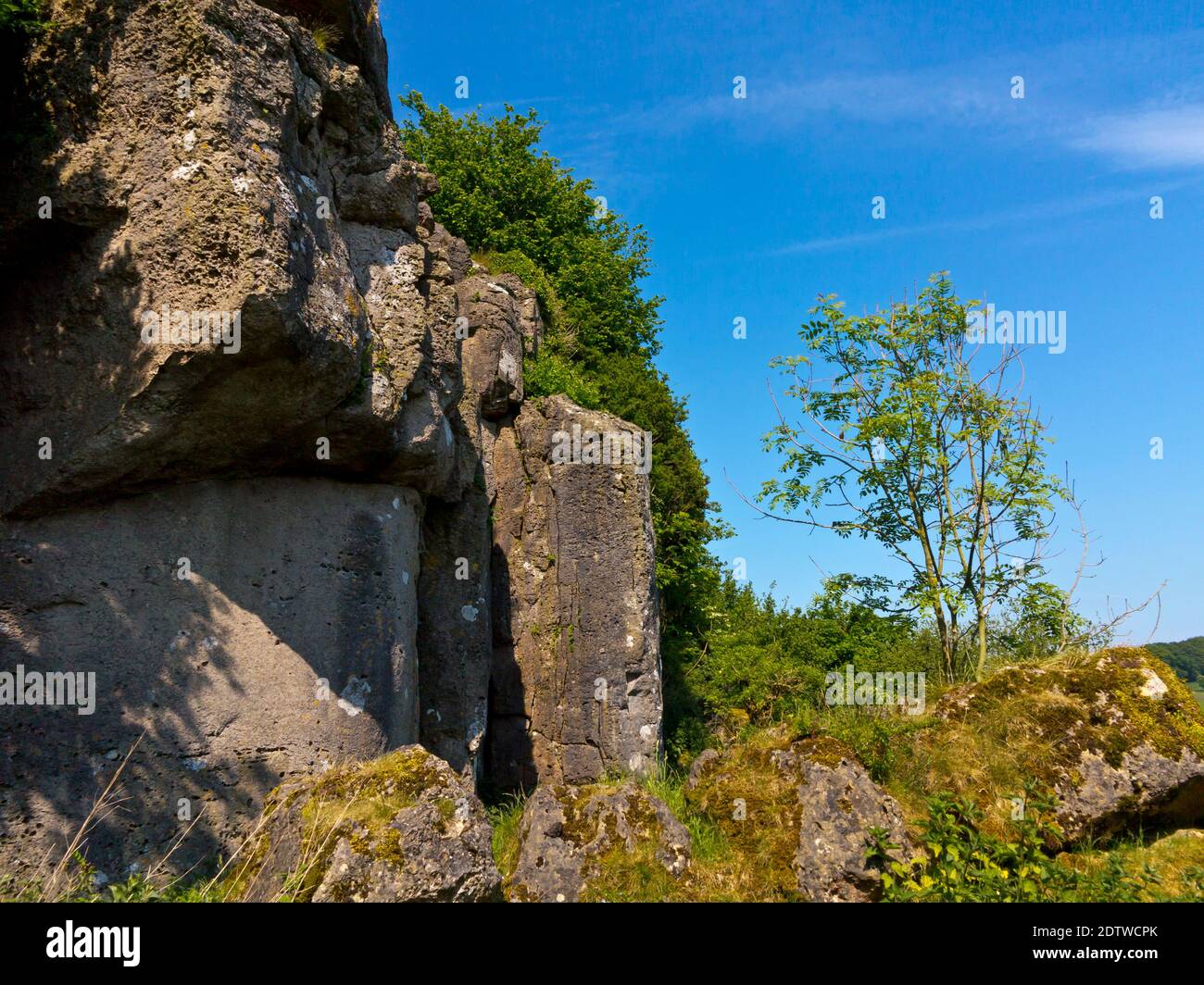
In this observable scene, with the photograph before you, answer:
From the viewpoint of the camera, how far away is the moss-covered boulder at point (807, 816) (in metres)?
8.23

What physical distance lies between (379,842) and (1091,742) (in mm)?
7425

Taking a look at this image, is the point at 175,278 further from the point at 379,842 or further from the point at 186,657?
the point at 379,842

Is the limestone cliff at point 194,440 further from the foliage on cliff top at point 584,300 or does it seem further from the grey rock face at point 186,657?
the foliage on cliff top at point 584,300

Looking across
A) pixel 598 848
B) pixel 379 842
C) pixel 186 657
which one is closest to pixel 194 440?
pixel 186 657

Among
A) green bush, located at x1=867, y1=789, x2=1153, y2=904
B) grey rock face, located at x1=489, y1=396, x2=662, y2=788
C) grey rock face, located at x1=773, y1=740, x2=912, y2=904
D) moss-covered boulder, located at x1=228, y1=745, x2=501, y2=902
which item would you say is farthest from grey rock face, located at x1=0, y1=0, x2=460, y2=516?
green bush, located at x1=867, y1=789, x2=1153, y2=904

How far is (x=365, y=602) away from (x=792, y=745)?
4.52 m

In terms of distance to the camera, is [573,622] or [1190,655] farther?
[1190,655]

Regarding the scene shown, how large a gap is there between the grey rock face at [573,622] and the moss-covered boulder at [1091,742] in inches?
168

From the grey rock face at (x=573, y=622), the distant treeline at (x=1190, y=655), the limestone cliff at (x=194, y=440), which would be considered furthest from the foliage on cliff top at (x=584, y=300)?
the distant treeline at (x=1190, y=655)

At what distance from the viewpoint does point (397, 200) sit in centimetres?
1046

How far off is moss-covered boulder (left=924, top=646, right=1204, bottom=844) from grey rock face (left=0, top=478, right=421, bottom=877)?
6.10 meters

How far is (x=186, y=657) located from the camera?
8031 millimetres
